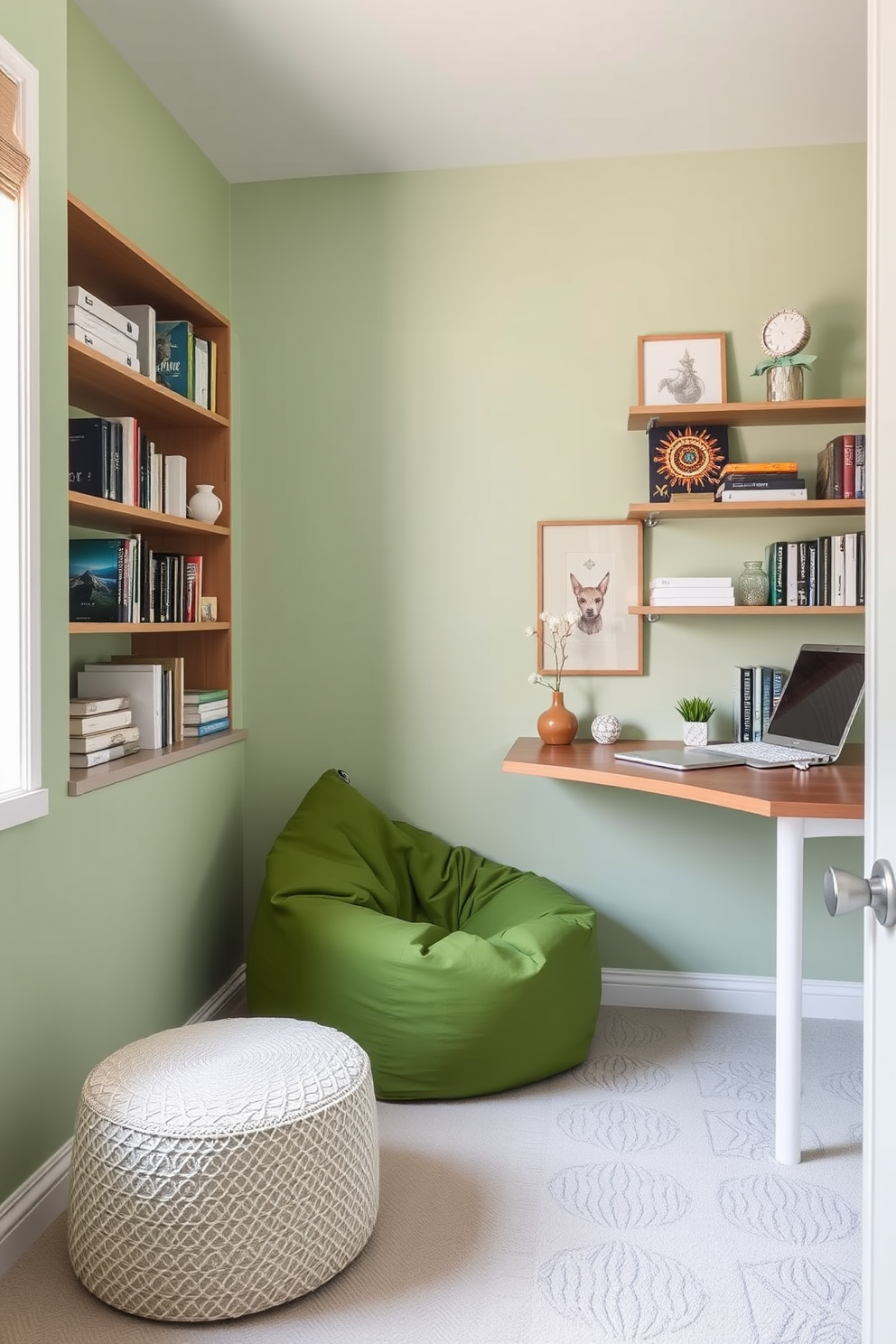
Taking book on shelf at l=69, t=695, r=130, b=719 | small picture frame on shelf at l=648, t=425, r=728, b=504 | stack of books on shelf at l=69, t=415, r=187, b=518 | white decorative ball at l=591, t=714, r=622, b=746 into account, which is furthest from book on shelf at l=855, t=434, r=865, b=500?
book on shelf at l=69, t=695, r=130, b=719

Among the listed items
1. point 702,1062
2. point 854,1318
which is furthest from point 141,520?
point 854,1318

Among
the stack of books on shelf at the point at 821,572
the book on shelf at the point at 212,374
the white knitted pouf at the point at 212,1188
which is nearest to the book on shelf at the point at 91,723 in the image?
the white knitted pouf at the point at 212,1188

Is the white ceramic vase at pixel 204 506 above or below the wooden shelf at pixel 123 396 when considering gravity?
below

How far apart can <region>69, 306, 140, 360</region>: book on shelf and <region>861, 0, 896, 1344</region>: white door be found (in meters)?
1.69

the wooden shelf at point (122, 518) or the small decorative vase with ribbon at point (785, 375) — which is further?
the small decorative vase with ribbon at point (785, 375)

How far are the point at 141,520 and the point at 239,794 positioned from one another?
42.5 inches

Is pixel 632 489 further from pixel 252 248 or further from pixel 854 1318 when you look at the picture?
pixel 854 1318

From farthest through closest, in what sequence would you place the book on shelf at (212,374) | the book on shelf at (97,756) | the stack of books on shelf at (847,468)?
the book on shelf at (212,374) → the stack of books on shelf at (847,468) → the book on shelf at (97,756)

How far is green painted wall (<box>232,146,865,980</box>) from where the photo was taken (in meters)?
3.09

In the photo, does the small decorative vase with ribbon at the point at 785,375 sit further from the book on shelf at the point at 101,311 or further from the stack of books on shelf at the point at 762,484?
the book on shelf at the point at 101,311

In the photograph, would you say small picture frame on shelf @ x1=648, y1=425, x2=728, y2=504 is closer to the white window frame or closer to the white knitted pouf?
the white window frame

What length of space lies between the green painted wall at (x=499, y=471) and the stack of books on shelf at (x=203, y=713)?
270 mm

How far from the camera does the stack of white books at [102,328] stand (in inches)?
86.1

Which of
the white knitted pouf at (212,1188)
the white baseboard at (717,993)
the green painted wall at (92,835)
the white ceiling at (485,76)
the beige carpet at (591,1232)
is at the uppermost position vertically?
the white ceiling at (485,76)
